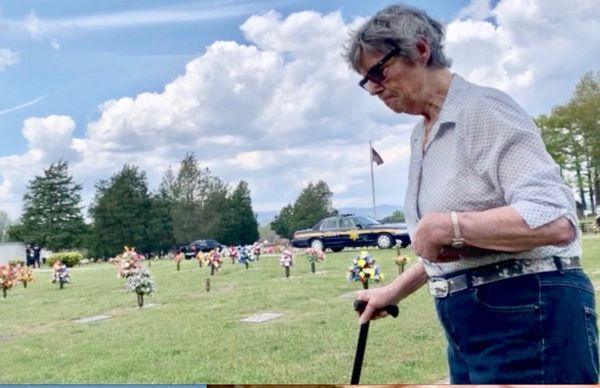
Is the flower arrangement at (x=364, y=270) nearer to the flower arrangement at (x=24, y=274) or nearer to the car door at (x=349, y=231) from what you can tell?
the car door at (x=349, y=231)

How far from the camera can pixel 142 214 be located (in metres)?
2.16

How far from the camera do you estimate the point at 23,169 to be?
7.60 ft

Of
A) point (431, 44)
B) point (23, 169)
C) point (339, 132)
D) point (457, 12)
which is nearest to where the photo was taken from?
point (431, 44)

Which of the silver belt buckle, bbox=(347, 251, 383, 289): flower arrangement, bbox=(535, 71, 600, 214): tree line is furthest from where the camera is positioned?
bbox=(347, 251, 383, 289): flower arrangement

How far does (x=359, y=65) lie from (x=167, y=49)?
1.35 meters

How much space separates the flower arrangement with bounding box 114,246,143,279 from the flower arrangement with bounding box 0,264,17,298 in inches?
15.6

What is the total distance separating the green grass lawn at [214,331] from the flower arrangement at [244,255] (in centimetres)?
3

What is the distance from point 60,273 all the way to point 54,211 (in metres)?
0.21

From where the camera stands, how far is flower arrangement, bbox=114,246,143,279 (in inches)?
87.4

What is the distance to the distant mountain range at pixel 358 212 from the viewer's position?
1964 millimetres

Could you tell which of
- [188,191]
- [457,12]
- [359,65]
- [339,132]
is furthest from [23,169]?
[359,65]

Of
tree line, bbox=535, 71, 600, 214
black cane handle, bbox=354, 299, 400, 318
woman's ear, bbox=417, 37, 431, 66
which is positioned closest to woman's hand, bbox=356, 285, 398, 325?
black cane handle, bbox=354, 299, 400, 318

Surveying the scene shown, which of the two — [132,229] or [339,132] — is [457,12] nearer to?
[339,132]

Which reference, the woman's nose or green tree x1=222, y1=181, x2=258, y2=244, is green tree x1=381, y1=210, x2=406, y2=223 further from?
the woman's nose
